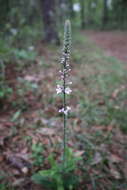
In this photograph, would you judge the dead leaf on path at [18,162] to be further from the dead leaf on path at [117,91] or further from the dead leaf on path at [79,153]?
the dead leaf on path at [117,91]

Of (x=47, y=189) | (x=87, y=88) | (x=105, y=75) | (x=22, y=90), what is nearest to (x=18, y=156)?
(x=47, y=189)

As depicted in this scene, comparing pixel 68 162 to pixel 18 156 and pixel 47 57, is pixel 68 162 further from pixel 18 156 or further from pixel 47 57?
pixel 47 57

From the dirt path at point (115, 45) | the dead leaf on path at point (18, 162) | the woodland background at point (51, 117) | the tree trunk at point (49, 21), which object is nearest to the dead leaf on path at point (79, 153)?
the woodland background at point (51, 117)

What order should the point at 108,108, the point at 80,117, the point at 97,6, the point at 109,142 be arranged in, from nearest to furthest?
the point at 109,142 → the point at 80,117 → the point at 108,108 → the point at 97,6

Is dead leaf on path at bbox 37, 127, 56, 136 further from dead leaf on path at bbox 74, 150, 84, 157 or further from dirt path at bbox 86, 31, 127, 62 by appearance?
dirt path at bbox 86, 31, 127, 62

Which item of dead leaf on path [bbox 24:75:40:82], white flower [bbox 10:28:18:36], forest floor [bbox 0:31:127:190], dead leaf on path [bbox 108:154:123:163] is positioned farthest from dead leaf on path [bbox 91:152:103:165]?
white flower [bbox 10:28:18:36]
